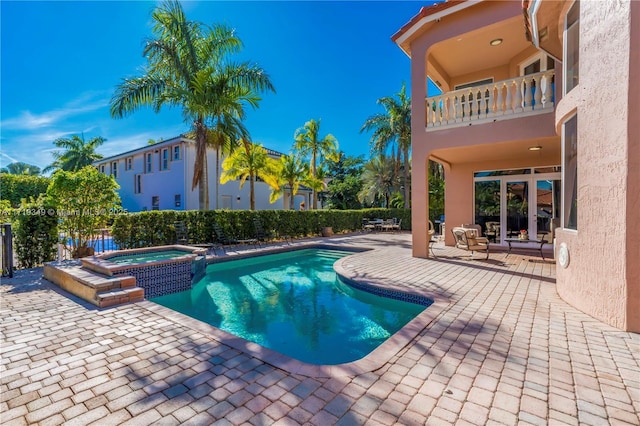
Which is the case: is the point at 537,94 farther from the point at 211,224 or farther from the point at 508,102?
the point at 211,224

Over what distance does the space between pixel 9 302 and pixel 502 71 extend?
16625mm

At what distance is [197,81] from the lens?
13.1 meters

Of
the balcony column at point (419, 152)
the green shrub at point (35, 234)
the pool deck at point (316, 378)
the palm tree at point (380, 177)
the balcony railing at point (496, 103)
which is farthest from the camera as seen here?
the palm tree at point (380, 177)

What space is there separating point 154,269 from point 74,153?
134 ft

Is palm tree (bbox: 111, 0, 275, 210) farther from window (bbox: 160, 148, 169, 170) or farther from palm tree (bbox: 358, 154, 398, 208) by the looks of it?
palm tree (bbox: 358, 154, 398, 208)

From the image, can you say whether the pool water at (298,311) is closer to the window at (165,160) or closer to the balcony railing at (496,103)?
the balcony railing at (496,103)

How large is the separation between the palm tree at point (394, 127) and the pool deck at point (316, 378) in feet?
74.3

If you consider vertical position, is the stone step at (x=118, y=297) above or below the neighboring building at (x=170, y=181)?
below

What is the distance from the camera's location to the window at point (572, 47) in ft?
18.3

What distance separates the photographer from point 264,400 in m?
2.71

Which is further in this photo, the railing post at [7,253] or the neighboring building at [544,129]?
the railing post at [7,253]

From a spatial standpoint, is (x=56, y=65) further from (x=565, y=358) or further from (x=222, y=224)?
(x=565, y=358)

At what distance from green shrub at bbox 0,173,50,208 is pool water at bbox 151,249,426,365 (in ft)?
89.5

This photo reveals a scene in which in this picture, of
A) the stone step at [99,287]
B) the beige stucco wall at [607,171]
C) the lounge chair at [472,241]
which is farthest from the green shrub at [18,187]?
the beige stucco wall at [607,171]
